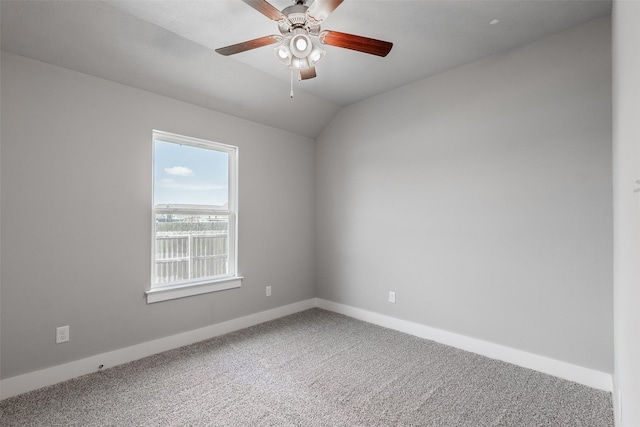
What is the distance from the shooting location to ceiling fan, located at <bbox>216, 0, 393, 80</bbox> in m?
1.84

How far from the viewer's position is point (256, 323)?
3.67 m

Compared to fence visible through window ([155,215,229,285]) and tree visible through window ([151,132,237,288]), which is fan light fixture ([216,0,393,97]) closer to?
tree visible through window ([151,132,237,288])

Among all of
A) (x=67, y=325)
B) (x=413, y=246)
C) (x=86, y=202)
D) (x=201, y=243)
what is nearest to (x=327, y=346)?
(x=413, y=246)

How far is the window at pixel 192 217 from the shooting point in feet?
9.89

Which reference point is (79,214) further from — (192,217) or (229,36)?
(229,36)

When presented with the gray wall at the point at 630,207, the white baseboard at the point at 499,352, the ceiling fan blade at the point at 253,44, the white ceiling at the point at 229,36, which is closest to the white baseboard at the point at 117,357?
the white baseboard at the point at 499,352

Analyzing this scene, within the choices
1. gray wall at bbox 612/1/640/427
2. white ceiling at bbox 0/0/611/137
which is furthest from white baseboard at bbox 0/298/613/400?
white ceiling at bbox 0/0/611/137

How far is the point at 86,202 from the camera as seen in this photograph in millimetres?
2531

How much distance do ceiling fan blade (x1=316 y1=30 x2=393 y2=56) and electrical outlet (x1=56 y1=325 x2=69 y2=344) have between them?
2.81 metres

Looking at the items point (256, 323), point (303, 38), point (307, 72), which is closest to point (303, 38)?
point (303, 38)

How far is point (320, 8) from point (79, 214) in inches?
91.4

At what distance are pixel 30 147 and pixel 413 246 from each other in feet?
11.0

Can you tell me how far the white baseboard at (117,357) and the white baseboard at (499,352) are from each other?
4.25ft

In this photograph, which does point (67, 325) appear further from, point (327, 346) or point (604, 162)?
point (604, 162)
